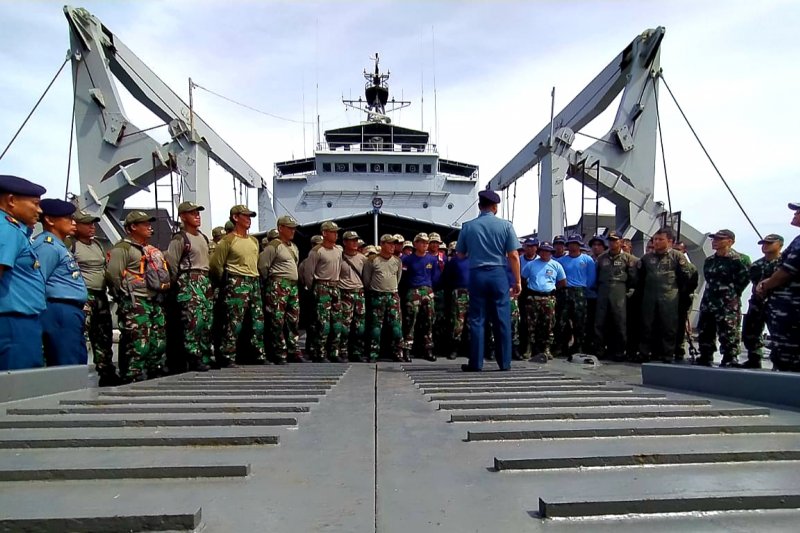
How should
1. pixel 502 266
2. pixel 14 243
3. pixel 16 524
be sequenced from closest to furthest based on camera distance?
pixel 16 524 → pixel 14 243 → pixel 502 266

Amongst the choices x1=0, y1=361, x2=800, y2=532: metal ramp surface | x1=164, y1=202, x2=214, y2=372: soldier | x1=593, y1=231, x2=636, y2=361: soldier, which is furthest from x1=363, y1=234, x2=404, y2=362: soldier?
x1=0, y1=361, x2=800, y2=532: metal ramp surface

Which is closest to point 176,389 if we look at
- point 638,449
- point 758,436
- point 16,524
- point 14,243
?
point 14,243

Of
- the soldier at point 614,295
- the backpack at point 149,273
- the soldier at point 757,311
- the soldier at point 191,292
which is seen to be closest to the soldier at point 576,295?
the soldier at point 614,295

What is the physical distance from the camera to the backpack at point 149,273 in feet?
12.3

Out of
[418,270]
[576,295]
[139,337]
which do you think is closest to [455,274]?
[418,270]

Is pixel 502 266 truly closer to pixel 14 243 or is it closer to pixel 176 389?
pixel 176 389

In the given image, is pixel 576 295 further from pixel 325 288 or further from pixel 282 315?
pixel 282 315

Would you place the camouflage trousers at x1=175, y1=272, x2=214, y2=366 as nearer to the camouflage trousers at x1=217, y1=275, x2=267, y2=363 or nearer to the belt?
the camouflage trousers at x1=217, y1=275, x2=267, y2=363

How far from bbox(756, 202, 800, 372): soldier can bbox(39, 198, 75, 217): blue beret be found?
482cm

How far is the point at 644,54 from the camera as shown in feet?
30.2

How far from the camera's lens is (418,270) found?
543cm

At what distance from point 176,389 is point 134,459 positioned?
1330mm

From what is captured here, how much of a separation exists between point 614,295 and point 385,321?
245 centimetres

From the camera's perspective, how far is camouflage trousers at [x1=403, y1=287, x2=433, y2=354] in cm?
534
